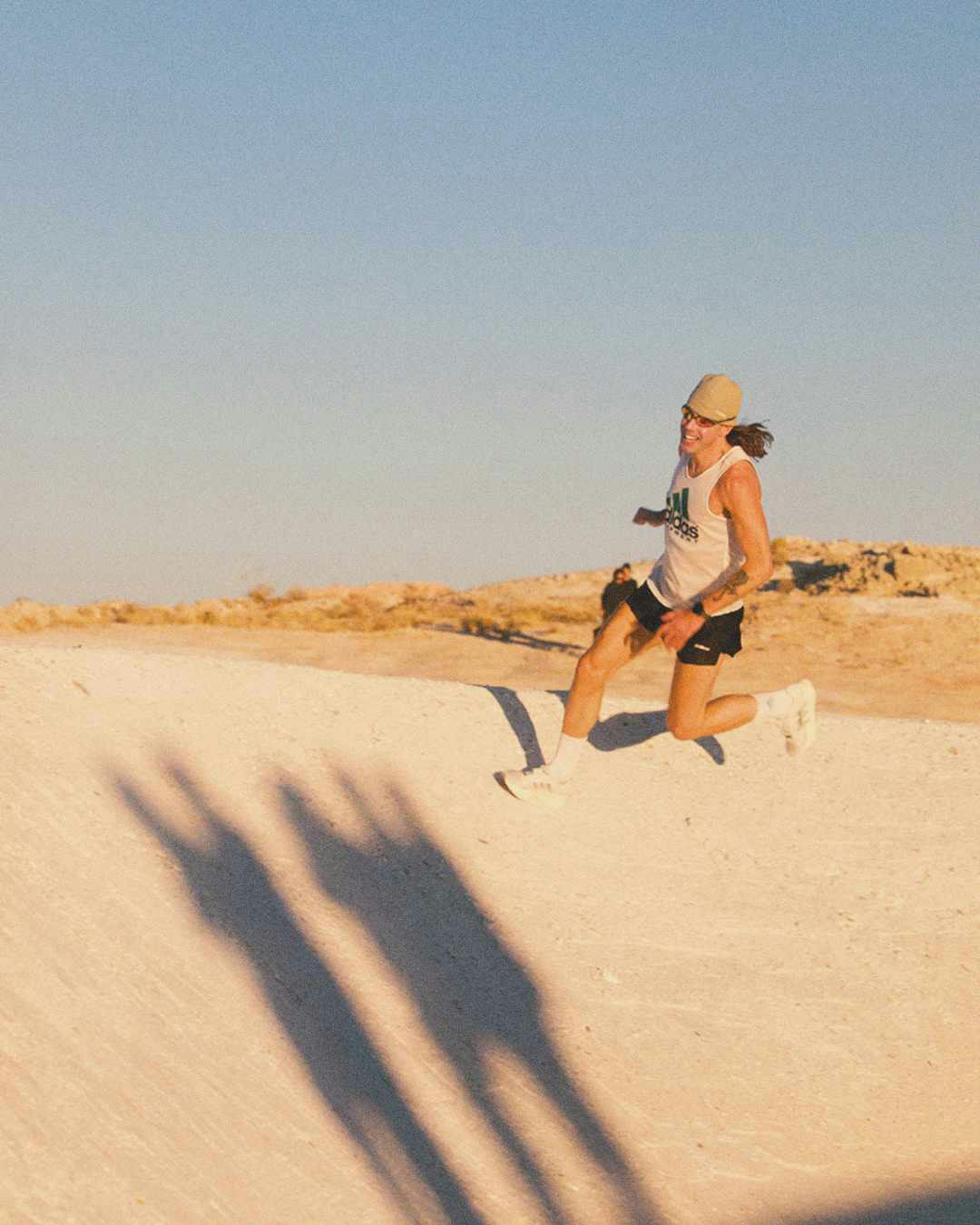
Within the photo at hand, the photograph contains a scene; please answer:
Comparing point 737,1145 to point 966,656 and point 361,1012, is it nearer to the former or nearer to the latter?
point 361,1012

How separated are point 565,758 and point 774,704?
1.15m

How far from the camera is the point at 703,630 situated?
6.28 meters

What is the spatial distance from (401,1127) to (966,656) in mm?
15775

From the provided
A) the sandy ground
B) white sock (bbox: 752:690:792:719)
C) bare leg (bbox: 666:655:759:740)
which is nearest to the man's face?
bare leg (bbox: 666:655:759:740)

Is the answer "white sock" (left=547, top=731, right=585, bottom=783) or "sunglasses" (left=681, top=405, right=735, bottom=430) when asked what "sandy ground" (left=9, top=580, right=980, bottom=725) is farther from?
"sunglasses" (left=681, top=405, right=735, bottom=430)

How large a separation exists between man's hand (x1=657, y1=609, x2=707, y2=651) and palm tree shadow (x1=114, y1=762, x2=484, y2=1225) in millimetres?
2098

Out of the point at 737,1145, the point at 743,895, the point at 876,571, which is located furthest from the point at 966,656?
the point at 737,1145

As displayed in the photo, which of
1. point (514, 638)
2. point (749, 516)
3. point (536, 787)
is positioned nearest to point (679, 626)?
point (749, 516)

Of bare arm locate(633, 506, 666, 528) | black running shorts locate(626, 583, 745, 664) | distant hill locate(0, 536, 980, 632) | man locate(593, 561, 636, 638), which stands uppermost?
bare arm locate(633, 506, 666, 528)

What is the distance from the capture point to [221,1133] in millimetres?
4332

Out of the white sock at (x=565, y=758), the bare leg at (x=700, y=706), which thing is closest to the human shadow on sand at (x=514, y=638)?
the white sock at (x=565, y=758)

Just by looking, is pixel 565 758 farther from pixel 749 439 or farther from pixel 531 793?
pixel 749 439

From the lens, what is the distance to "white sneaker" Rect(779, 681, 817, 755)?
7.24 metres

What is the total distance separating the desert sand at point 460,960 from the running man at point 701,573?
0.98 meters
